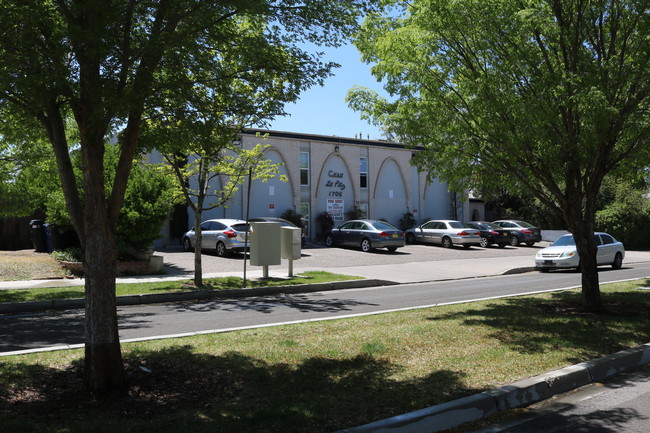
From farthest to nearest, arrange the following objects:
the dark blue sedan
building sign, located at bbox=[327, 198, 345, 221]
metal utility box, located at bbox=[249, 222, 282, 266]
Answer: building sign, located at bbox=[327, 198, 345, 221], the dark blue sedan, metal utility box, located at bbox=[249, 222, 282, 266]

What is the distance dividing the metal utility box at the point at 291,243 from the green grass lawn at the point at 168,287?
2.32ft

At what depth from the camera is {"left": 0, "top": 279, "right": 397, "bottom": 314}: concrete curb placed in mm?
11570

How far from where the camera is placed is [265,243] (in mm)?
15805

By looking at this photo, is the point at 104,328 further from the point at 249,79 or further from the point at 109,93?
the point at 249,79

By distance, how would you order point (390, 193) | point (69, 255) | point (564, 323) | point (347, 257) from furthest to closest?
point (390, 193) < point (347, 257) < point (69, 255) < point (564, 323)

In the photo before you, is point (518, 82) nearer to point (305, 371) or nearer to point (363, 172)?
point (305, 371)

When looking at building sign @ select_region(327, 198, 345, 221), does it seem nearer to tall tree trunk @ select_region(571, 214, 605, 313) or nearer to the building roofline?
the building roofline

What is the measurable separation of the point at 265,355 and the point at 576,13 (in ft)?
24.7

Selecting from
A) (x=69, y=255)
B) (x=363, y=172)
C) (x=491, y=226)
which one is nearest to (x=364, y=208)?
(x=363, y=172)

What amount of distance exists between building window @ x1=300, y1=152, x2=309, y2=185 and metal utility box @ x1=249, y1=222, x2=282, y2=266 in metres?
17.7

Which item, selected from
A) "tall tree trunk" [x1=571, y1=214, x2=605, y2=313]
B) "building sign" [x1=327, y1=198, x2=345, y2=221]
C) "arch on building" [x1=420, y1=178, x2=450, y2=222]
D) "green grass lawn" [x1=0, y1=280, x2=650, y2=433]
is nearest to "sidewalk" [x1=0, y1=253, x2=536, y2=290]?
"tall tree trunk" [x1=571, y1=214, x2=605, y2=313]

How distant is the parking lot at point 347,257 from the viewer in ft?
66.5

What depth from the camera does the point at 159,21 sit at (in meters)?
5.68

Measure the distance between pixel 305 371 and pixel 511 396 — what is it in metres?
2.11
